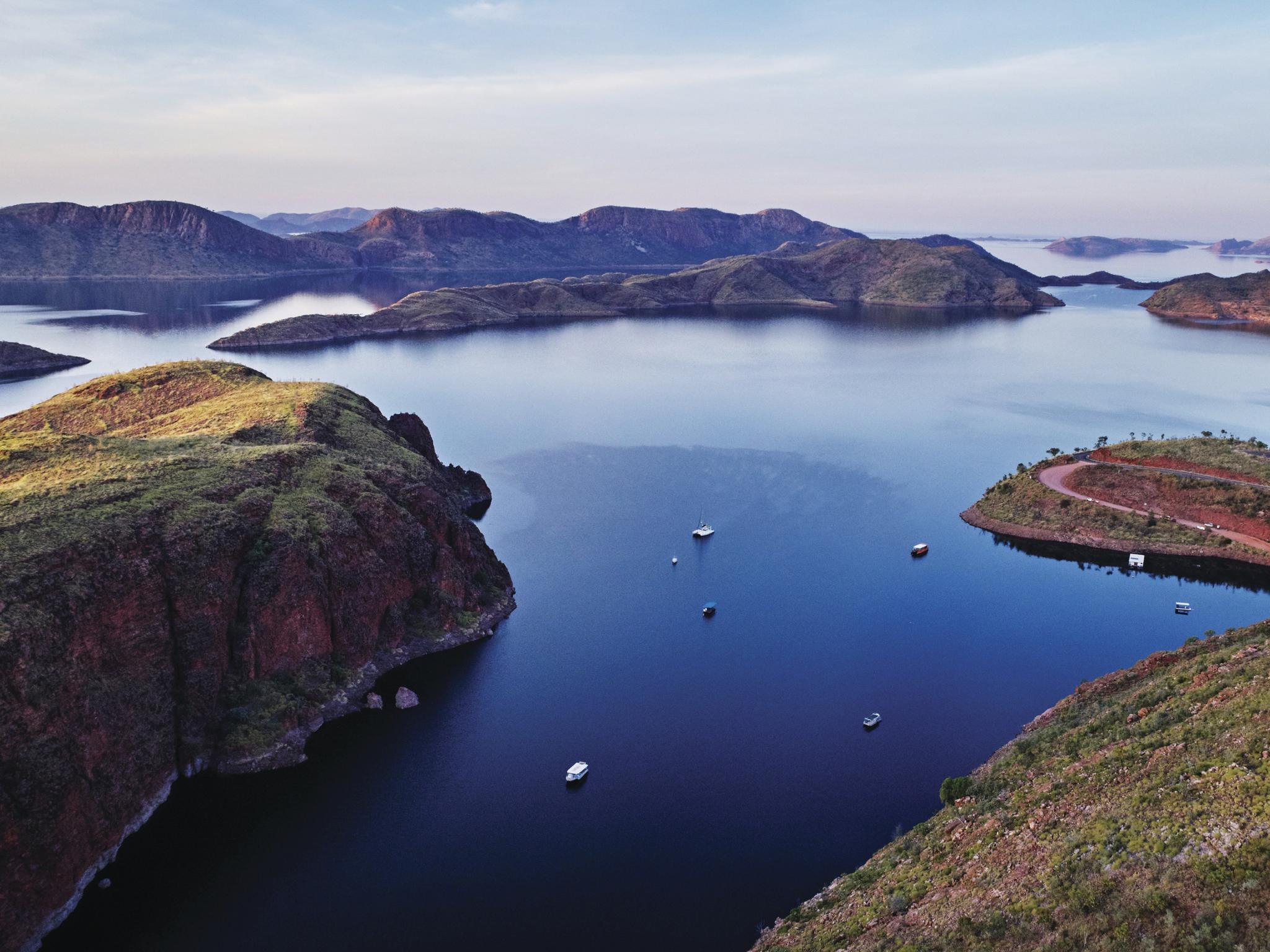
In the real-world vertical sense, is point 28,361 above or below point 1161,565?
above

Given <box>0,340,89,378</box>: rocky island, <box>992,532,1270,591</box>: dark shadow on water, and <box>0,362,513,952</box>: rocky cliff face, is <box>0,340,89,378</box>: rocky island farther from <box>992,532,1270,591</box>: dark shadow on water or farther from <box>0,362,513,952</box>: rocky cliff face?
<box>992,532,1270,591</box>: dark shadow on water

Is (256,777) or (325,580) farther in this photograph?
(325,580)

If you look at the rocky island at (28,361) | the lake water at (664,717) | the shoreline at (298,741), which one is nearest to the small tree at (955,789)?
the lake water at (664,717)

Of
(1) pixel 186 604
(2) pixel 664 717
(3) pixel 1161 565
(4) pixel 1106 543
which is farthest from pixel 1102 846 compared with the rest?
(4) pixel 1106 543

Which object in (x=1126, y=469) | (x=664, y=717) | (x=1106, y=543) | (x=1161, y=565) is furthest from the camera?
(x=1126, y=469)

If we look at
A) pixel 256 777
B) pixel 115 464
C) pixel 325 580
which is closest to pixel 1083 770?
pixel 256 777

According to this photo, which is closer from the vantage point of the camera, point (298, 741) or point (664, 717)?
point (298, 741)

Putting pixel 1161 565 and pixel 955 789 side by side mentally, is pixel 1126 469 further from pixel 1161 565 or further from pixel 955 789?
pixel 955 789

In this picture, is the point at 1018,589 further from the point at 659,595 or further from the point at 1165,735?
the point at 1165,735
